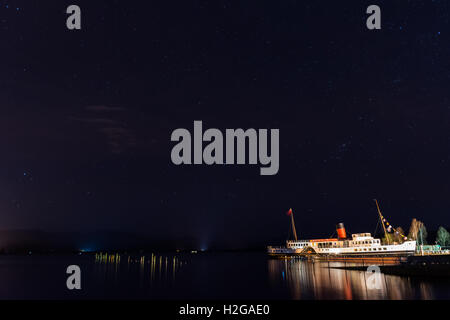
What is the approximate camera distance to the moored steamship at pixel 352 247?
79.8m

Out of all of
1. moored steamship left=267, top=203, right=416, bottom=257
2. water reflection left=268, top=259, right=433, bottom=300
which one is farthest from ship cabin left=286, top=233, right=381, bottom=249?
water reflection left=268, top=259, right=433, bottom=300

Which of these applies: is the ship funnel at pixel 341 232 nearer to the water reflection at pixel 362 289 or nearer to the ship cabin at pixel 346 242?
the ship cabin at pixel 346 242

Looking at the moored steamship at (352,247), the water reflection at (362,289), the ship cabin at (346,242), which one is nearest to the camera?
the water reflection at (362,289)

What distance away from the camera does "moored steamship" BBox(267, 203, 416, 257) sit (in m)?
79.8

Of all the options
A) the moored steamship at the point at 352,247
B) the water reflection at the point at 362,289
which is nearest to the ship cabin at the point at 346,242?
the moored steamship at the point at 352,247

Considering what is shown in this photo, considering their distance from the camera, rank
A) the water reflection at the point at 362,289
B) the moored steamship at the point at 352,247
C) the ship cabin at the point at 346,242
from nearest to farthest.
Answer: the water reflection at the point at 362,289, the moored steamship at the point at 352,247, the ship cabin at the point at 346,242

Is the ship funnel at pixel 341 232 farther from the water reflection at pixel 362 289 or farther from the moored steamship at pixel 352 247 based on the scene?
the water reflection at pixel 362 289

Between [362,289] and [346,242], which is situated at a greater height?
[346,242]

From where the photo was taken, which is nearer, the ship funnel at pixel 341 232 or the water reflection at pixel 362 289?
the water reflection at pixel 362 289

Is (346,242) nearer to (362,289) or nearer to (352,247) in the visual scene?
(352,247)

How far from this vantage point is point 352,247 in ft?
301

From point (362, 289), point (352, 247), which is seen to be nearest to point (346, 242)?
point (352, 247)
